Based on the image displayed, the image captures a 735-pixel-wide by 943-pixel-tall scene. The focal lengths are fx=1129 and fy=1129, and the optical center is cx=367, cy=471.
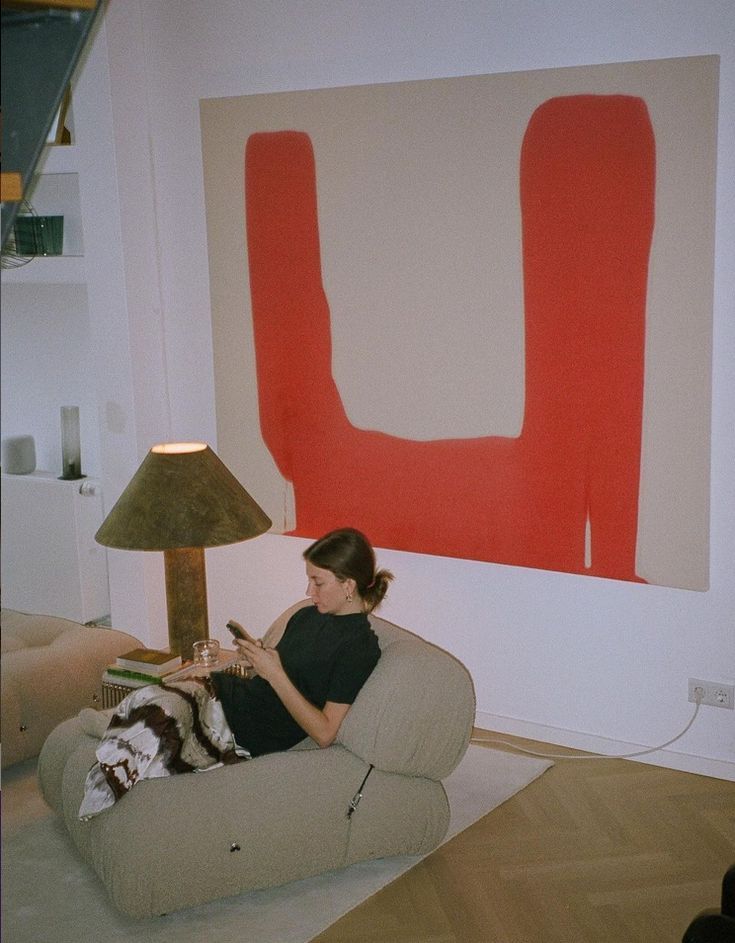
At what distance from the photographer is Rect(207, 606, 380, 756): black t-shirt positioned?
3.23m

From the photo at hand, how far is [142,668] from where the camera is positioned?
369cm

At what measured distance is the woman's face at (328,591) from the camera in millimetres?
3303

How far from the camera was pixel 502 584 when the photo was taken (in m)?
4.18

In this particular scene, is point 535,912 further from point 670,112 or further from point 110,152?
point 110,152

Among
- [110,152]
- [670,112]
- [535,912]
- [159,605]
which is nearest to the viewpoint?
[535,912]

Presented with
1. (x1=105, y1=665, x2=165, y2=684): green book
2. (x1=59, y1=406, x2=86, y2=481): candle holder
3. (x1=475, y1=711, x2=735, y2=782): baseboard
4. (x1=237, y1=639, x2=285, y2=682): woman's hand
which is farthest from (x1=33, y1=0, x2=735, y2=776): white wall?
(x1=237, y1=639, x2=285, y2=682): woman's hand

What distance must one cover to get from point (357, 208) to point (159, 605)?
1996mm

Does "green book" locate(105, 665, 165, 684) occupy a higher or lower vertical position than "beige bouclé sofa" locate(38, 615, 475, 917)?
higher

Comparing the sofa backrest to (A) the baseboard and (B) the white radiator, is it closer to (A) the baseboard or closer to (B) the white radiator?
(A) the baseboard

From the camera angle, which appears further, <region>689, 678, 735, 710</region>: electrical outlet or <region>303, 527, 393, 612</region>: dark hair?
<region>689, 678, 735, 710</region>: electrical outlet

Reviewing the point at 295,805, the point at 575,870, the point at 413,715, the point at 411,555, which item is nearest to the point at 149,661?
the point at 295,805

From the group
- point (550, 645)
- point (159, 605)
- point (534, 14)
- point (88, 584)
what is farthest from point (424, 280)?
point (88, 584)

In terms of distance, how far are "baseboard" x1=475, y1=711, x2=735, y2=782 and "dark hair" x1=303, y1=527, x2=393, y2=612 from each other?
117 cm

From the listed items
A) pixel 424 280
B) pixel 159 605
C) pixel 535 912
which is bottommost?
pixel 535 912
